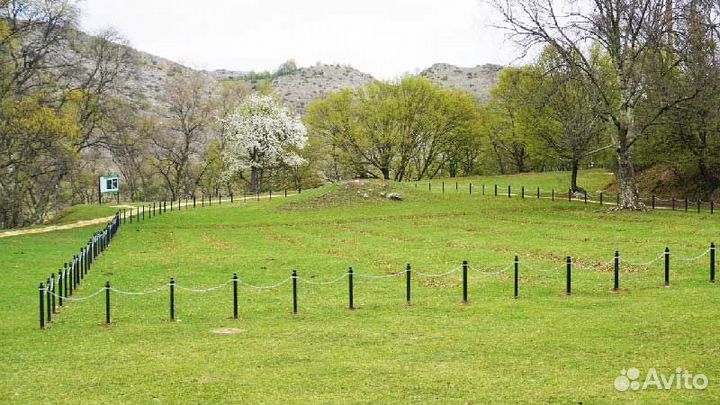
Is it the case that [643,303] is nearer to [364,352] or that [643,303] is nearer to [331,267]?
[364,352]

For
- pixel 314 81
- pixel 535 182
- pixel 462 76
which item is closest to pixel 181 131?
pixel 535 182

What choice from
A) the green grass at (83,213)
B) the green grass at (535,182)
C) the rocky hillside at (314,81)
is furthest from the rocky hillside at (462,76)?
the green grass at (83,213)

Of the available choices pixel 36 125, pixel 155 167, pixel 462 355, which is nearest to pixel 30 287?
pixel 462 355

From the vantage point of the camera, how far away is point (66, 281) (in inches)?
861

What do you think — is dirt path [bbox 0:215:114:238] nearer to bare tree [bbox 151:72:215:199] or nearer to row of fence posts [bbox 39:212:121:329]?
row of fence posts [bbox 39:212:121:329]

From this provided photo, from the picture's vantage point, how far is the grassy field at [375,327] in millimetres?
11578

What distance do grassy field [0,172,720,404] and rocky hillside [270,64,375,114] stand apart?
105 m

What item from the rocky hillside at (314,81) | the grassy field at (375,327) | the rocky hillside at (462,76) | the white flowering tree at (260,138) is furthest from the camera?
the rocky hillside at (462,76)

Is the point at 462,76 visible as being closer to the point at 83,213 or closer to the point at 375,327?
the point at 83,213

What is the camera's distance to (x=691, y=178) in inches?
2079

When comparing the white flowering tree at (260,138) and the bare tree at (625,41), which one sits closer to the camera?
the bare tree at (625,41)

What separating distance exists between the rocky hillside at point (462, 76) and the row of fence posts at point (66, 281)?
114m

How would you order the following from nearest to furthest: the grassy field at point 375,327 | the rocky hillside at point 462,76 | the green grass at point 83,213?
1. the grassy field at point 375,327
2. the green grass at point 83,213
3. the rocky hillside at point 462,76

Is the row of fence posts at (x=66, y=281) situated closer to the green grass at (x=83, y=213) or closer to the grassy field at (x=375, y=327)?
the grassy field at (x=375, y=327)
